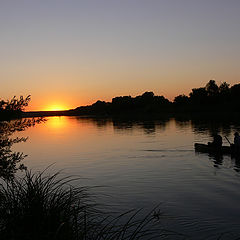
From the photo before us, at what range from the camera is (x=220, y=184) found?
2275cm

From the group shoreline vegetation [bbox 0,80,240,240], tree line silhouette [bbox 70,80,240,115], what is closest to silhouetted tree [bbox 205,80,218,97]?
tree line silhouette [bbox 70,80,240,115]

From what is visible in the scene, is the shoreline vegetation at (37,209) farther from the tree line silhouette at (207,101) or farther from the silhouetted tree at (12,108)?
the tree line silhouette at (207,101)

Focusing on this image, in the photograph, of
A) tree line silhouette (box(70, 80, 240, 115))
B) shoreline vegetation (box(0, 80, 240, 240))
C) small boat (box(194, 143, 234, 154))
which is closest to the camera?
shoreline vegetation (box(0, 80, 240, 240))

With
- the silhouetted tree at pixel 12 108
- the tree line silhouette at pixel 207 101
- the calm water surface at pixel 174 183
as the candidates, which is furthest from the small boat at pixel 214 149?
the tree line silhouette at pixel 207 101

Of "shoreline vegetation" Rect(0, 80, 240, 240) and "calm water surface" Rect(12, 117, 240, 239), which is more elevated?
"shoreline vegetation" Rect(0, 80, 240, 240)

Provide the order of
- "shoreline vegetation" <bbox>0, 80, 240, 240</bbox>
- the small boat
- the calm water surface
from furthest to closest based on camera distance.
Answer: the small boat → the calm water surface → "shoreline vegetation" <bbox>0, 80, 240, 240</bbox>

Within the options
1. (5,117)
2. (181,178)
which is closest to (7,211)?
(5,117)

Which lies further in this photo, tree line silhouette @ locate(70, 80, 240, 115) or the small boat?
tree line silhouette @ locate(70, 80, 240, 115)

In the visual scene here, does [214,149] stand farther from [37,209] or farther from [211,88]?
[211,88]

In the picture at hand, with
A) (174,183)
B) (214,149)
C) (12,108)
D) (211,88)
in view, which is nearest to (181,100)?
(211,88)

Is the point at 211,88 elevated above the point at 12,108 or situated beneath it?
elevated above

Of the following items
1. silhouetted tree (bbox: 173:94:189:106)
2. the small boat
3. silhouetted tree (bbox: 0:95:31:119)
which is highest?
silhouetted tree (bbox: 173:94:189:106)

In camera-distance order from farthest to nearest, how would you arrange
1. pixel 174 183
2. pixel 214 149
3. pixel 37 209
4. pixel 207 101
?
pixel 207 101 < pixel 214 149 < pixel 174 183 < pixel 37 209

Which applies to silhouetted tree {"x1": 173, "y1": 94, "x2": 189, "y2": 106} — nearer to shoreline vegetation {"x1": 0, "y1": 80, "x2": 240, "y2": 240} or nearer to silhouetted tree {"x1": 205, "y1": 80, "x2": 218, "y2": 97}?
silhouetted tree {"x1": 205, "y1": 80, "x2": 218, "y2": 97}
